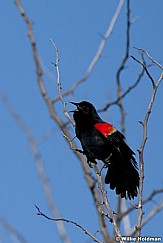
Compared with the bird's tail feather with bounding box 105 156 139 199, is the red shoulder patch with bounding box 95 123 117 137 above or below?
above

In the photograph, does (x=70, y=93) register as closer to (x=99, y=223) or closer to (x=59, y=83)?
(x=99, y=223)

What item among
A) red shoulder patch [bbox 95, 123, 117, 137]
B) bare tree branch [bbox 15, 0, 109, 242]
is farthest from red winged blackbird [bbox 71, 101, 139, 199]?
bare tree branch [bbox 15, 0, 109, 242]

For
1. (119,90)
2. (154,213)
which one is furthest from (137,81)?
(154,213)

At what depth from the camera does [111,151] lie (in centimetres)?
450

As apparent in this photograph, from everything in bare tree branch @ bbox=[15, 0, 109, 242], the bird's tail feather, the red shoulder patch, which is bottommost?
the bird's tail feather

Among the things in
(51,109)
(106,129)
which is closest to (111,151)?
(106,129)

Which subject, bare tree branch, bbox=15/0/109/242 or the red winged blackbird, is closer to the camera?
the red winged blackbird

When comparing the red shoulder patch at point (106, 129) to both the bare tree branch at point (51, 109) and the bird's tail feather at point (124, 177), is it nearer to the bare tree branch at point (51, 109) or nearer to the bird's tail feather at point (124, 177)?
the bird's tail feather at point (124, 177)

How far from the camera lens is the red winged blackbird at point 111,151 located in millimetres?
4355

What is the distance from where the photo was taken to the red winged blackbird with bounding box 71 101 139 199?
14.3ft

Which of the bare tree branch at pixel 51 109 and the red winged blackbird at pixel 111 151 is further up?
the bare tree branch at pixel 51 109

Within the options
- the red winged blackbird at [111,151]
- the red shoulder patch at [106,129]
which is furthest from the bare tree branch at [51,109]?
the red shoulder patch at [106,129]

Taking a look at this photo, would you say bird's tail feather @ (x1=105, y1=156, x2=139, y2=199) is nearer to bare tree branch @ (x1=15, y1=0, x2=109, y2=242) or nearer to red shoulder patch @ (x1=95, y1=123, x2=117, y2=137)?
red shoulder patch @ (x1=95, y1=123, x2=117, y2=137)

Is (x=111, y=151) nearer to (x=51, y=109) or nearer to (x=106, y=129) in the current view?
(x=106, y=129)
